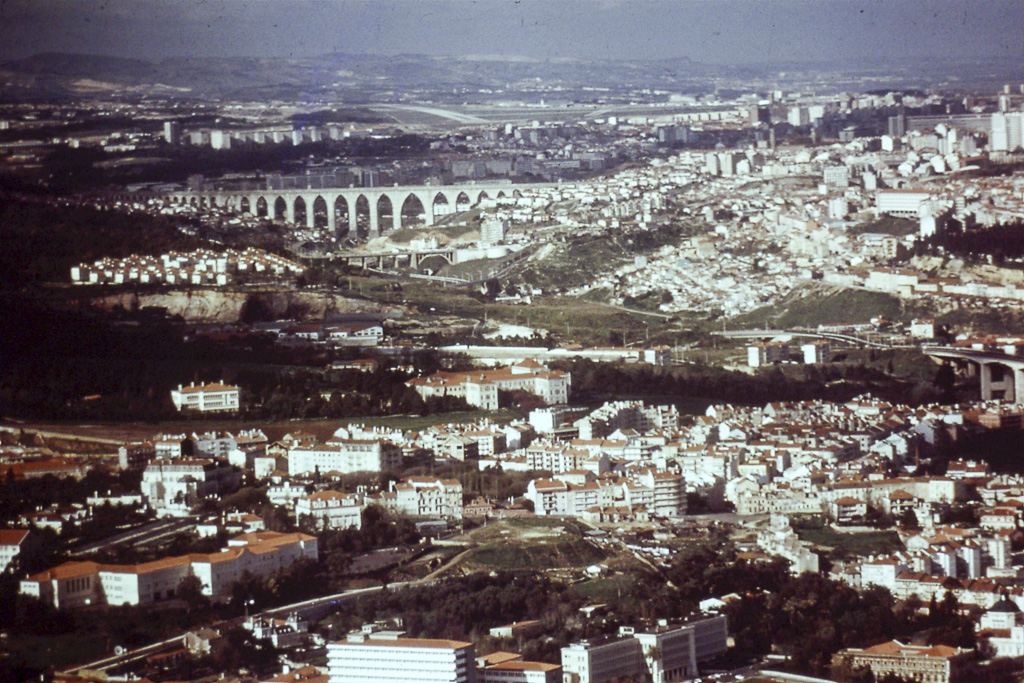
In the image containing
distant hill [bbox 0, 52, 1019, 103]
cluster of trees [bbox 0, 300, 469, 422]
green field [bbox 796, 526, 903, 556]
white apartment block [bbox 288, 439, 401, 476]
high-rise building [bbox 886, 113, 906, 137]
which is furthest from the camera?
high-rise building [bbox 886, 113, 906, 137]

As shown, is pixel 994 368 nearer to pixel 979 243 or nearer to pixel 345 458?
pixel 979 243

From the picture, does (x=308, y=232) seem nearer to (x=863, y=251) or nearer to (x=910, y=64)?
(x=863, y=251)

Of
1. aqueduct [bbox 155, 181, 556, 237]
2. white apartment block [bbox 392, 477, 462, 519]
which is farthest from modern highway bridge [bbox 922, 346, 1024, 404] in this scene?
aqueduct [bbox 155, 181, 556, 237]

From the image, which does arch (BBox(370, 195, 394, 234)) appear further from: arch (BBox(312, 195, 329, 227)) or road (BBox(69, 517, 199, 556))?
road (BBox(69, 517, 199, 556))

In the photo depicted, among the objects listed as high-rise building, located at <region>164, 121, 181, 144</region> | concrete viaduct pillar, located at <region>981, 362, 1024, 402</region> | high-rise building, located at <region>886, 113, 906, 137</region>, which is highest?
high-rise building, located at <region>164, 121, 181, 144</region>

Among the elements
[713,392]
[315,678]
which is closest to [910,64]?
[713,392]

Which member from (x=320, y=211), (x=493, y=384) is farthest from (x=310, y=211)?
(x=493, y=384)
